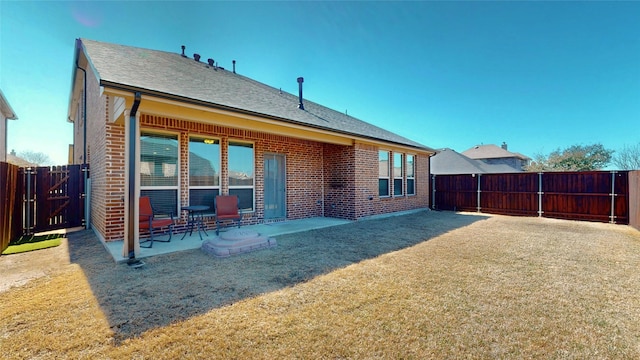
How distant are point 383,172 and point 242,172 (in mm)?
5564

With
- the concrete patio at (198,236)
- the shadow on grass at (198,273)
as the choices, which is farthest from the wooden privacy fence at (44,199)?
the concrete patio at (198,236)

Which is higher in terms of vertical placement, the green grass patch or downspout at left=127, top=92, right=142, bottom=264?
downspout at left=127, top=92, right=142, bottom=264

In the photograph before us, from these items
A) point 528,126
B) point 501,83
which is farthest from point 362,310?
point 528,126

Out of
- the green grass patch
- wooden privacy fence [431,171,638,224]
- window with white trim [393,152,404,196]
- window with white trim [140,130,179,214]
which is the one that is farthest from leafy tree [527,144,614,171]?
the green grass patch

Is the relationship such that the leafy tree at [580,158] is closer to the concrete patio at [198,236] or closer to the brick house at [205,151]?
the brick house at [205,151]

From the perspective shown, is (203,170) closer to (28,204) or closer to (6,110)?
(28,204)

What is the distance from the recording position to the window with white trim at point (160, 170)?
6.08m

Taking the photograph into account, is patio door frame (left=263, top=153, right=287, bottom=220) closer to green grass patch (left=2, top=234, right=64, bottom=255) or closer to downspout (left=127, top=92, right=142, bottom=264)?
downspout (left=127, top=92, right=142, bottom=264)

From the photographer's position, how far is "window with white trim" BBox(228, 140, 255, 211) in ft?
24.5

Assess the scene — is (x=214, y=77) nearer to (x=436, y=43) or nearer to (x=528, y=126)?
(x=436, y=43)

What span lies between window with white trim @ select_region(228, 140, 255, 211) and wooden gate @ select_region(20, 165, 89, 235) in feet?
15.0

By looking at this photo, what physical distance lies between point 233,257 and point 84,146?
8.09m

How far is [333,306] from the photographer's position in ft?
9.82

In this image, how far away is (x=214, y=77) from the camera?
27.7 feet
